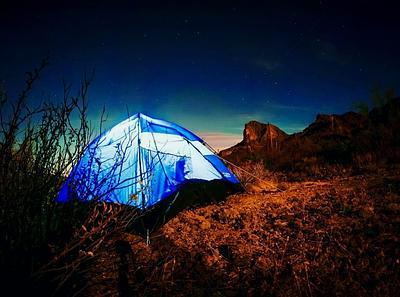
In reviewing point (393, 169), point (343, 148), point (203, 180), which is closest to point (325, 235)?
point (203, 180)

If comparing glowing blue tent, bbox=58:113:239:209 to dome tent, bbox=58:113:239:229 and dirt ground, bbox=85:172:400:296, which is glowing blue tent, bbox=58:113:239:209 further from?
dirt ground, bbox=85:172:400:296

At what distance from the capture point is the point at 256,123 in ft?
125

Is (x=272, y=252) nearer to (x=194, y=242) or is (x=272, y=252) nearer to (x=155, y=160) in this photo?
(x=194, y=242)

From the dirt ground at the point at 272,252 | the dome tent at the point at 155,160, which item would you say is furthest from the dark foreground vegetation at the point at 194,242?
the dome tent at the point at 155,160

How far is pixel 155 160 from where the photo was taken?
5.07 m

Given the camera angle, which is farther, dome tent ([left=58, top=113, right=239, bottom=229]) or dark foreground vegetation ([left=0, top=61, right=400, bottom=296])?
dome tent ([left=58, top=113, right=239, bottom=229])

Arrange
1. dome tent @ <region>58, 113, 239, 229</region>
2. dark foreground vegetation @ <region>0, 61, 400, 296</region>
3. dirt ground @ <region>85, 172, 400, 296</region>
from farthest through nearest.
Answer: dome tent @ <region>58, 113, 239, 229</region> < dirt ground @ <region>85, 172, 400, 296</region> < dark foreground vegetation @ <region>0, 61, 400, 296</region>

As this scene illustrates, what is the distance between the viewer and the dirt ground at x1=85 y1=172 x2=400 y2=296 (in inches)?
101

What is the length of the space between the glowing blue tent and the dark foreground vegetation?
0.69 m

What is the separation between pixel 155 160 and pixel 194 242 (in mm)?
1803

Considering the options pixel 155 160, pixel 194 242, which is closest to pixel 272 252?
pixel 194 242

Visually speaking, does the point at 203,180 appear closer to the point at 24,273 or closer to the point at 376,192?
the point at 376,192

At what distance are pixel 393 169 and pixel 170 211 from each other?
5.69 metres

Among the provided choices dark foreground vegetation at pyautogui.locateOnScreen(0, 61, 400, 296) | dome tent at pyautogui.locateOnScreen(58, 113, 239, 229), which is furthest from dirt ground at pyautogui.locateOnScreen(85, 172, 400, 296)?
dome tent at pyautogui.locateOnScreen(58, 113, 239, 229)
